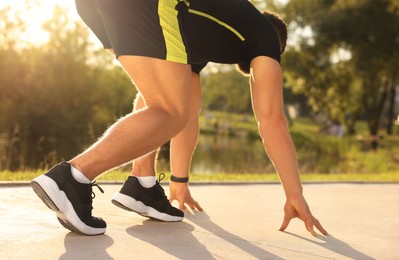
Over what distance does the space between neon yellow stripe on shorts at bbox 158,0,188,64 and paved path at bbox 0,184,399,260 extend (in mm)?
896

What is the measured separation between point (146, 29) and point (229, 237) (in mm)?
1133

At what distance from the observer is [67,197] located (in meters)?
2.95

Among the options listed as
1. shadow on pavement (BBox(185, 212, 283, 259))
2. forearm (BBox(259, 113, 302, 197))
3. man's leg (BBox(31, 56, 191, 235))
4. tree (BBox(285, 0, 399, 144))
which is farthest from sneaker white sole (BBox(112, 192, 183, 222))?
tree (BBox(285, 0, 399, 144))

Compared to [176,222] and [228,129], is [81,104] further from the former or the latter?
[176,222]

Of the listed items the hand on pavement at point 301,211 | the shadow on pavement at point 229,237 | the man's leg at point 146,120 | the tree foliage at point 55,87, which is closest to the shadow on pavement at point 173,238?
the shadow on pavement at point 229,237

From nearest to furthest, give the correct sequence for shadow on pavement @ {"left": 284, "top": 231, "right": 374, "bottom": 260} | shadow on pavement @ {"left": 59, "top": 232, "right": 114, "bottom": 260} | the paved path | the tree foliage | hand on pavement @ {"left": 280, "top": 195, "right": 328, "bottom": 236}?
shadow on pavement @ {"left": 59, "top": 232, "right": 114, "bottom": 260}, the paved path, shadow on pavement @ {"left": 284, "top": 231, "right": 374, "bottom": 260}, hand on pavement @ {"left": 280, "top": 195, "right": 328, "bottom": 236}, the tree foliage

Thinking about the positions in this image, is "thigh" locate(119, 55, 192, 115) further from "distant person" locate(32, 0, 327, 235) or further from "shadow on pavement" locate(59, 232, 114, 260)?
"shadow on pavement" locate(59, 232, 114, 260)

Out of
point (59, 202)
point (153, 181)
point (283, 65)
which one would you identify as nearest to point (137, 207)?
point (153, 181)

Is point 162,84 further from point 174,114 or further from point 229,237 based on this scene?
point 229,237

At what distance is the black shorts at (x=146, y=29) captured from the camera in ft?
10.1

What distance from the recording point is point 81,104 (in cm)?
3253

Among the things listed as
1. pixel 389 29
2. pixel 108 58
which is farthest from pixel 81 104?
pixel 389 29

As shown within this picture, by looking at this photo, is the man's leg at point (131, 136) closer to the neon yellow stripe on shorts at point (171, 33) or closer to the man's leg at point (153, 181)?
the neon yellow stripe on shorts at point (171, 33)

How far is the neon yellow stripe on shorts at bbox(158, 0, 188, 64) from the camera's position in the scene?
10.1 ft
